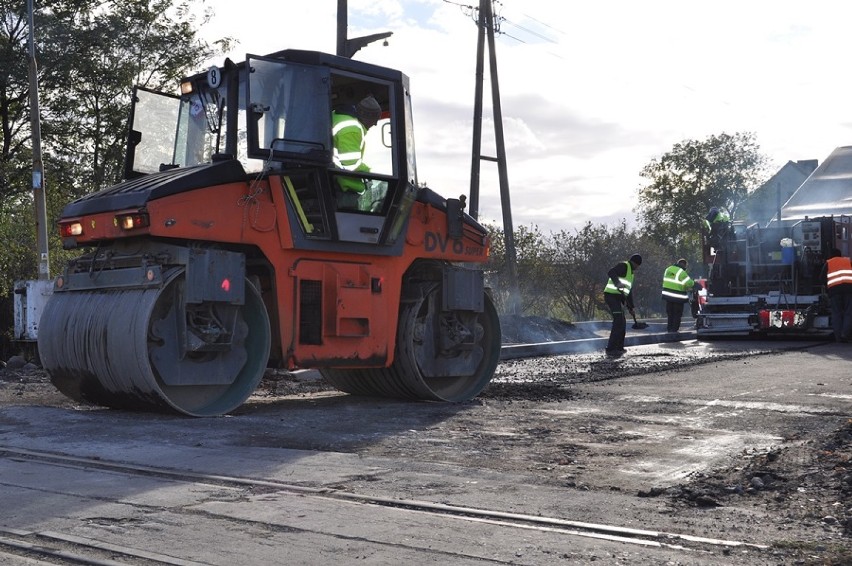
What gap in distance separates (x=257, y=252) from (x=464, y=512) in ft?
14.7

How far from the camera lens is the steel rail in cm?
443

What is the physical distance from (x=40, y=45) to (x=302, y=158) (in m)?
19.4

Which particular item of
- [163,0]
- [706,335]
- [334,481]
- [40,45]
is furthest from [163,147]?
Result: [163,0]

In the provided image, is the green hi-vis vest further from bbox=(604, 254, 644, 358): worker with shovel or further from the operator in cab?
bbox=(604, 254, 644, 358): worker with shovel

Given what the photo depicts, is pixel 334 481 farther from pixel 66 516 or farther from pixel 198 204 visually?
pixel 198 204

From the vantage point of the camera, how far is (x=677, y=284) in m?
21.7

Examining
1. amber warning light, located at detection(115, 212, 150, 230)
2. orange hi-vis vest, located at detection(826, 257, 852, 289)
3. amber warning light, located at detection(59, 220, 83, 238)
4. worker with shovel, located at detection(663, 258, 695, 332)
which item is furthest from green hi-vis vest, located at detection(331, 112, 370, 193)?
worker with shovel, located at detection(663, 258, 695, 332)

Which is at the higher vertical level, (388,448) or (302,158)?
(302,158)

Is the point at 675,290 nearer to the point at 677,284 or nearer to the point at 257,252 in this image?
the point at 677,284

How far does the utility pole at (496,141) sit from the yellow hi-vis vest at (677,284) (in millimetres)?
3890

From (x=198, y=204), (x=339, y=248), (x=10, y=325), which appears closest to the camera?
(x=198, y=204)

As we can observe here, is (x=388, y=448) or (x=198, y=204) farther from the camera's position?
(x=198, y=204)

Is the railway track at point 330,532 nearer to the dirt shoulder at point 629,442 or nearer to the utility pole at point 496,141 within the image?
the dirt shoulder at point 629,442

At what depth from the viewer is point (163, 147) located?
10.3 m
